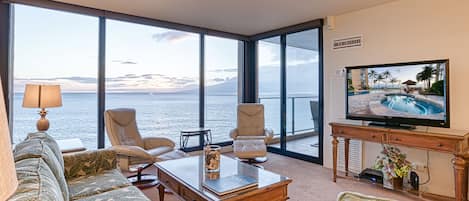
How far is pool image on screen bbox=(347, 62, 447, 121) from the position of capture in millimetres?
2795

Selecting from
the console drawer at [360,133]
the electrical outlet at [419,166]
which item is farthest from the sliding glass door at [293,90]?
the electrical outlet at [419,166]

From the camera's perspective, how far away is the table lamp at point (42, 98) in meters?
2.85

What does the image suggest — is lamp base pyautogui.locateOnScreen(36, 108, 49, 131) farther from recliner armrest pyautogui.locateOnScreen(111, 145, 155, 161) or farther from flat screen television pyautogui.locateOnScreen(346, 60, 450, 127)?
flat screen television pyautogui.locateOnScreen(346, 60, 450, 127)

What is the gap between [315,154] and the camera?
14.4 feet

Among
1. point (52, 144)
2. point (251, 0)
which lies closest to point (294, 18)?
point (251, 0)

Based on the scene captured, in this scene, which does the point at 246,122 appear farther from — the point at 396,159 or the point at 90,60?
the point at 90,60

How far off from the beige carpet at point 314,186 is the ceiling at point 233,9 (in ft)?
7.67

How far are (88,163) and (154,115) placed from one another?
2.14 meters

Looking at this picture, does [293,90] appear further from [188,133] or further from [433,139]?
[433,139]

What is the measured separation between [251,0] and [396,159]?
2617 millimetres

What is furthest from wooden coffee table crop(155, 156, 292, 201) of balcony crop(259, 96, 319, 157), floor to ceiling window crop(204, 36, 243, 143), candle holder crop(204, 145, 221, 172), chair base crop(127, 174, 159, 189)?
floor to ceiling window crop(204, 36, 243, 143)

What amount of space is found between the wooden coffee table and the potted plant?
5.41ft

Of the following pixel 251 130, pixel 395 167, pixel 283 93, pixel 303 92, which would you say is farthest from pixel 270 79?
pixel 395 167

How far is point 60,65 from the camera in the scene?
3.66 meters
